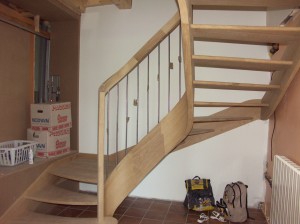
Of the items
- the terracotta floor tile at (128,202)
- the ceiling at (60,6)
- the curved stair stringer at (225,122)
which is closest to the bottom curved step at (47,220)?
the terracotta floor tile at (128,202)

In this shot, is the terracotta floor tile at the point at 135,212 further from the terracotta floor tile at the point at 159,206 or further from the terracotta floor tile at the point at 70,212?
the terracotta floor tile at the point at 70,212

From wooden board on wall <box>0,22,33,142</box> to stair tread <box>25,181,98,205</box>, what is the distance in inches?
28.8

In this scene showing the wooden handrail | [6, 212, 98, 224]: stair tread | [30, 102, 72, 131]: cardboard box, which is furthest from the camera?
[30, 102, 72, 131]: cardboard box

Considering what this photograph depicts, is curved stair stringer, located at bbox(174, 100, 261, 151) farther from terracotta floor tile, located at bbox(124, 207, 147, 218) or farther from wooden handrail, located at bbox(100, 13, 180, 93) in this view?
wooden handrail, located at bbox(100, 13, 180, 93)

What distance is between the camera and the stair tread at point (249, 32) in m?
1.62

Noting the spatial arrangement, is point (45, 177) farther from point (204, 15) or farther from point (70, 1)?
point (204, 15)

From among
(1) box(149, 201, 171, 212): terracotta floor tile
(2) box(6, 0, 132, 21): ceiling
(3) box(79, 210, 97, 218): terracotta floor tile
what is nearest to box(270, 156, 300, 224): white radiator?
(1) box(149, 201, 171, 212): terracotta floor tile

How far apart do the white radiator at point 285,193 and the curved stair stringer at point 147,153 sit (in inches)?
32.2

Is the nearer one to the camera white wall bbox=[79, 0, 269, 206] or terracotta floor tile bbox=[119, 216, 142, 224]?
terracotta floor tile bbox=[119, 216, 142, 224]

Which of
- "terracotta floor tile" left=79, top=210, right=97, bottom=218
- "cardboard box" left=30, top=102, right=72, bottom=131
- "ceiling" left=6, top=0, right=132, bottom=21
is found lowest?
"terracotta floor tile" left=79, top=210, right=97, bottom=218

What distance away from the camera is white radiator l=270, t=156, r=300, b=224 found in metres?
1.72

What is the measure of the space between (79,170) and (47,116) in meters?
0.71

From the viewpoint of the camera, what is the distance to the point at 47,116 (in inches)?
115

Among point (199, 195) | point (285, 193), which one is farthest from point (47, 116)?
point (285, 193)
